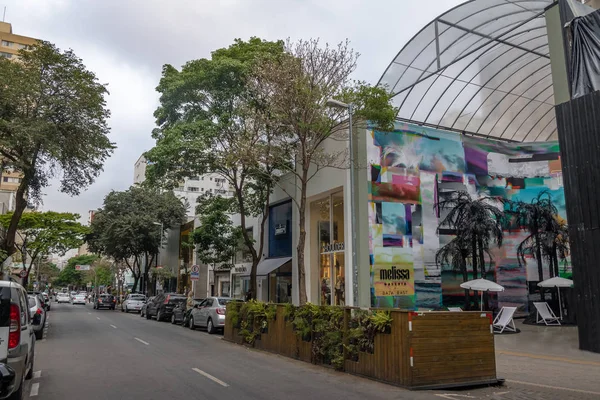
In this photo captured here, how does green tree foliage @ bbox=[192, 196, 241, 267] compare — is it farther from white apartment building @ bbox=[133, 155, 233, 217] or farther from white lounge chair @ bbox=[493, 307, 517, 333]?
white apartment building @ bbox=[133, 155, 233, 217]

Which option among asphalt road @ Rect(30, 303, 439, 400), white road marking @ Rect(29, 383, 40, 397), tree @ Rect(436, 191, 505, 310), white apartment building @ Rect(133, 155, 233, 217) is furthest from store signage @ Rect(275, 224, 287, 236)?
white apartment building @ Rect(133, 155, 233, 217)

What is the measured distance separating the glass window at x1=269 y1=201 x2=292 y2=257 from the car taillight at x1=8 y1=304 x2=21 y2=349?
63.1ft

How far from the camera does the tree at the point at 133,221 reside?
41094 mm

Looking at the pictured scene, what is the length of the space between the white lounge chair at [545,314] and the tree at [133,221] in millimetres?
29711

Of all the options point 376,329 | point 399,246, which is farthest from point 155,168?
point 376,329

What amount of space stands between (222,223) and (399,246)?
402 inches

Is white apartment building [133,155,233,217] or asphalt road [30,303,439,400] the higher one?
white apartment building [133,155,233,217]

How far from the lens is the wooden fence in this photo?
8570mm

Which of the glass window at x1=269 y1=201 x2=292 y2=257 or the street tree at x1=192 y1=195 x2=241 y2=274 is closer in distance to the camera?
the street tree at x1=192 y1=195 x2=241 y2=274

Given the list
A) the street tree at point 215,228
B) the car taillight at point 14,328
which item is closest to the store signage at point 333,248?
the street tree at point 215,228

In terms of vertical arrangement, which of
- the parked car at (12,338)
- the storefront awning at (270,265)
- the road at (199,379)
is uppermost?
the storefront awning at (270,265)

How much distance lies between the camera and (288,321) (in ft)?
42.2

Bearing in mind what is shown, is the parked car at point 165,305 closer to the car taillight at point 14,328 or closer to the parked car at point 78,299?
the car taillight at point 14,328

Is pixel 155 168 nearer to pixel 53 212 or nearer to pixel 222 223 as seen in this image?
pixel 222 223
